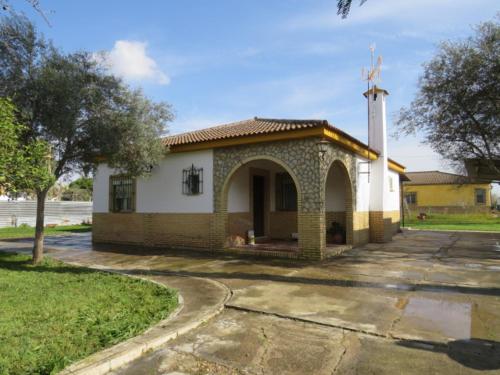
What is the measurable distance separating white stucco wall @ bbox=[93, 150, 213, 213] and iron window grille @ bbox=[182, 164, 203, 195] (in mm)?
127

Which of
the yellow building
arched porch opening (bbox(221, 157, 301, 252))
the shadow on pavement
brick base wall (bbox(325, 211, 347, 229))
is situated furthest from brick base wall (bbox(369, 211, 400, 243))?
the yellow building

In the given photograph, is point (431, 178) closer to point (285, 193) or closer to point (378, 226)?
point (378, 226)

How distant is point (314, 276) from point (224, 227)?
4.24m

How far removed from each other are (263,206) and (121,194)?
5578 millimetres

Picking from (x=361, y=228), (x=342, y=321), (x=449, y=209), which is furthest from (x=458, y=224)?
(x=342, y=321)

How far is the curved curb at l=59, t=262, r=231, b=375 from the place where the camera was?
10.2 feet

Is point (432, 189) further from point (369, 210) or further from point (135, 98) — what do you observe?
point (135, 98)

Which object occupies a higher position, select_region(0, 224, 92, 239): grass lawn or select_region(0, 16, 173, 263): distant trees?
select_region(0, 16, 173, 263): distant trees

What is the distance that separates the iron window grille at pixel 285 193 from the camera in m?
13.5

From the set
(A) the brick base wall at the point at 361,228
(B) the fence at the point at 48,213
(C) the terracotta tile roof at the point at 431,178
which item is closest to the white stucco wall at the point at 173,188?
(A) the brick base wall at the point at 361,228

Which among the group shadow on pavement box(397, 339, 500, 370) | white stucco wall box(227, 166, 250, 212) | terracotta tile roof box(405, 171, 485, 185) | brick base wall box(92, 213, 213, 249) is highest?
terracotta tile roof box(405, 171, 485, 185)

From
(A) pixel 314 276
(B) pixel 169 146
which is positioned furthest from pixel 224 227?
(A) pixel 314 276

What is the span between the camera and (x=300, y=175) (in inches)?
372

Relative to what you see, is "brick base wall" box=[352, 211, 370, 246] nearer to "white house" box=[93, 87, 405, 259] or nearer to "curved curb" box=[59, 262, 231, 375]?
"white house" box=[93, 87, 405, 259]
